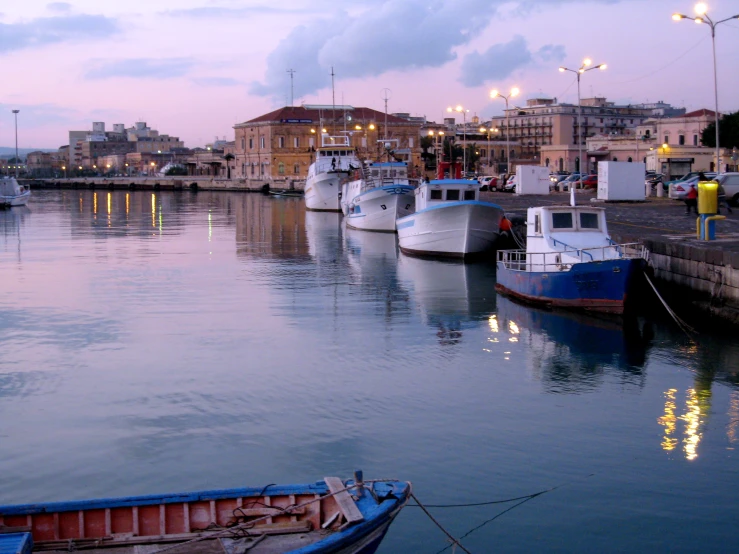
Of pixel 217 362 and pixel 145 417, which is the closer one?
pixel 145 417

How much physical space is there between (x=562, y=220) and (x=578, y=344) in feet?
15.4

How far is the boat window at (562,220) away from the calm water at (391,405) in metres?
2.36

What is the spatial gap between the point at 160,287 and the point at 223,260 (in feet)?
22.9

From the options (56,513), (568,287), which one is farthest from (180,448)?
(568,287)

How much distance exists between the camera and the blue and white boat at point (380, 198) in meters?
42.1

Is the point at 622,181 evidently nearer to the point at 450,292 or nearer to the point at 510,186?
the point at 510,186

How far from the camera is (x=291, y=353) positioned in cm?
1695

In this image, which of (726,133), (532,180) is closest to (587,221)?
(532,180)

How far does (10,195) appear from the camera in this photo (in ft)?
240

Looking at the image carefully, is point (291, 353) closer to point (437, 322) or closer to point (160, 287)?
point (437, 322)

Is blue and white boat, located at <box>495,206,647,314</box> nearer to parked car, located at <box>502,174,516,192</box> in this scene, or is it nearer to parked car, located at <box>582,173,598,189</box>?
parked car, located at <box>582,173,598,189</box>

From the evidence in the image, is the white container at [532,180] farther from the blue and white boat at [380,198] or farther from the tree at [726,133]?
the tree at [726,133]

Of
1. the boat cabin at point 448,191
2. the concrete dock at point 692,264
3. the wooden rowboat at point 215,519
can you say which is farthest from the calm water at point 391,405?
the boat cabin at point 448,191

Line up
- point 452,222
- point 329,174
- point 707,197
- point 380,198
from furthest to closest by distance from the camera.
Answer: point 329,174 < point 380,198 < point 452,222 < point 707,197
